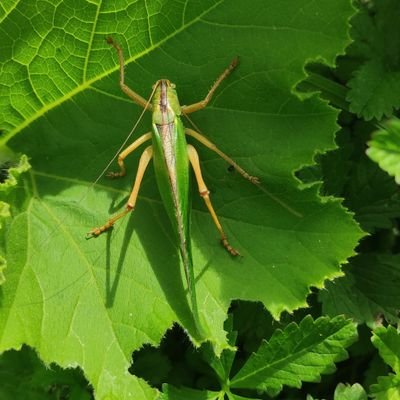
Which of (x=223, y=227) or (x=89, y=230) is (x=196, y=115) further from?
(x=89, y=230)

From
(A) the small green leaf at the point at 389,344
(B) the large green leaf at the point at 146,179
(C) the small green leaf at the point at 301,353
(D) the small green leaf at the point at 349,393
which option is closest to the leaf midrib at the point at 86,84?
(B) the large green leaf at the point at 146,179

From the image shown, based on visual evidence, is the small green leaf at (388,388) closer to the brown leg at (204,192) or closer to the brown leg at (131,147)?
the brown leg at (204,192)

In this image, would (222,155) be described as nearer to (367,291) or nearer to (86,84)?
(86,84)

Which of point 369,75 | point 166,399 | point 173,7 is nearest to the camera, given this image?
point 173,7

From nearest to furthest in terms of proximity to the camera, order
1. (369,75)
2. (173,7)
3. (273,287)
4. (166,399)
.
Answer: (173,7), (273,287), (166,399), (369,75)

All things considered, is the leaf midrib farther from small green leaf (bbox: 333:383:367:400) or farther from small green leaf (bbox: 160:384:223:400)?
small green leaf (bbox: 333:383:367:400)

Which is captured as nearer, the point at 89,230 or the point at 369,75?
the point at 89,230

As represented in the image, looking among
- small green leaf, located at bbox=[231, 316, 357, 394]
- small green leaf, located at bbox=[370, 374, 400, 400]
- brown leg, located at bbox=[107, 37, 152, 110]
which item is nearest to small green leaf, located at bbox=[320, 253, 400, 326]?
small green leaf, located at bbox=[231, 316, 357, 394]

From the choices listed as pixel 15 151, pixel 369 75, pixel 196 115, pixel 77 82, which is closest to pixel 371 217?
pixel 369 75
